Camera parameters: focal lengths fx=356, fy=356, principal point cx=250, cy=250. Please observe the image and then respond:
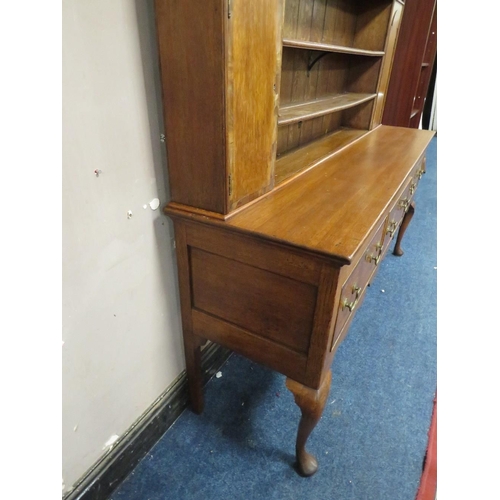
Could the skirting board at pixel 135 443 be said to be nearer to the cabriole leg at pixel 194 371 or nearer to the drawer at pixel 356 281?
the cabriole leg at pixel 194 371

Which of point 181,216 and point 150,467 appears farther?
point 150,467

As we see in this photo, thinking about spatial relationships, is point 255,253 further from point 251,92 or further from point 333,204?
point 251,92

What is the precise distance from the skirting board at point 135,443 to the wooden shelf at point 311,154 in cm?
74

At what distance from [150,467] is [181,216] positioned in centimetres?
84

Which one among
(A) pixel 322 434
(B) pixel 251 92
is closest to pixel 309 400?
(A) pixel 322 434

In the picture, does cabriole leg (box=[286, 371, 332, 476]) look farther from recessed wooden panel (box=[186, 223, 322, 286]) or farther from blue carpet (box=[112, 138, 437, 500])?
recessed wooden panel (box=[186, 223, 322, 286])

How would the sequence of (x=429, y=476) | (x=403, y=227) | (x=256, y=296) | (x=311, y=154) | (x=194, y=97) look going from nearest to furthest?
(x=194, y=97) → (x=256, y=296) → (x=429, y=476) → (x=311, y=154) → (x=403, y=227)

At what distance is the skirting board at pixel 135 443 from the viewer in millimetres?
989

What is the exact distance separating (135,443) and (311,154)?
1192 millimetres

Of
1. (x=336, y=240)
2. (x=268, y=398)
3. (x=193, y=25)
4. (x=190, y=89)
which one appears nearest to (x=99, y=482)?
(x=268, y=398)

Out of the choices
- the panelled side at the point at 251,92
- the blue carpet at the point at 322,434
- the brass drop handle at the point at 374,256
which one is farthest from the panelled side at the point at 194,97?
the blue carpet at the point at 322,434

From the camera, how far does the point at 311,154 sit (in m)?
1.40
